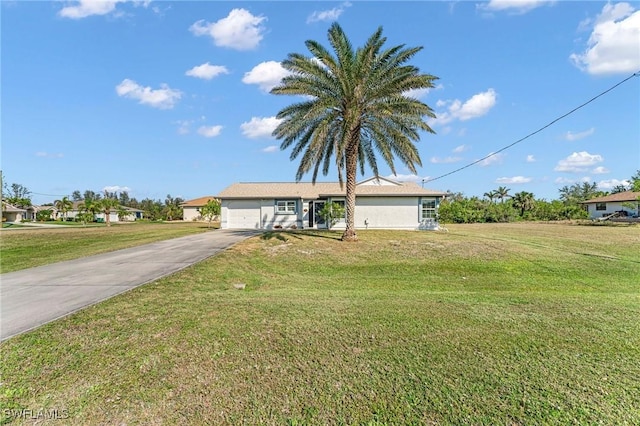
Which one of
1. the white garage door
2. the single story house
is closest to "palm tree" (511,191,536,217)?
the white garage door

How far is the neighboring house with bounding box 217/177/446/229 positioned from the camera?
25969mm

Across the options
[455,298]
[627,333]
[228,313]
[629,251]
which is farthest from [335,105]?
[629,251]

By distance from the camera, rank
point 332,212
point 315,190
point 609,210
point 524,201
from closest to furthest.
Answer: point 332,212 < point 315,190 < point 609,210 < point 524,201

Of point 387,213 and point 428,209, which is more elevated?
point 428,209

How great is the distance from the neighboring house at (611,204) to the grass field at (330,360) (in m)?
51.9

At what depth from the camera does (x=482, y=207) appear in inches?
1839

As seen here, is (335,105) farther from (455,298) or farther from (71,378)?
(71,378)

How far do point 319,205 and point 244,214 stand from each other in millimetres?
6372

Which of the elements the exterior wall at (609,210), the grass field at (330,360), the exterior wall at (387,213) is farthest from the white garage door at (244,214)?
the exterior wall at (609,210)

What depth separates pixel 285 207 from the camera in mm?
27750

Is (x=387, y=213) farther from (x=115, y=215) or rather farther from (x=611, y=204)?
(x=115, y=215)

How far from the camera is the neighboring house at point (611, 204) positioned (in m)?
45.6

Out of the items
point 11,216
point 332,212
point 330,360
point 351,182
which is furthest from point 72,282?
point 11,216

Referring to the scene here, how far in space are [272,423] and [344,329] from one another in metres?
2.26
